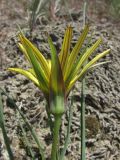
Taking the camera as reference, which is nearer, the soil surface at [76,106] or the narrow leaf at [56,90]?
the narrow leaf at [56,90]

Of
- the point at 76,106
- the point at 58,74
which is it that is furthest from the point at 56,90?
the point at 76,106

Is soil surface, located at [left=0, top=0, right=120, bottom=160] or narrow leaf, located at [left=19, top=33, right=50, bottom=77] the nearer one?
narrow leaf, located at [left=19, top=33, right=50, bottom=77]

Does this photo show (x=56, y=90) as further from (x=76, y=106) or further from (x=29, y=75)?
(x=76, y=106)

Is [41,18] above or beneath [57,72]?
above

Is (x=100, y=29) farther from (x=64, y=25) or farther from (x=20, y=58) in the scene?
(x=20, y=58)

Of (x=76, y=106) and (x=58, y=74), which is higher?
(x=58, y=74)

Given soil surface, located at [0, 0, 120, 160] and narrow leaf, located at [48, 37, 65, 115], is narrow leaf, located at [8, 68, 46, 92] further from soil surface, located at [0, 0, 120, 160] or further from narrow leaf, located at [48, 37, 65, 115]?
soil surface, located at [0, 0, 120, 160]

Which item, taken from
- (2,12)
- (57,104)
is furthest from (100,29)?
(57,104)

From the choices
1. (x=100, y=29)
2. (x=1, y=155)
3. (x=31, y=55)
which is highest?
(x=100, y=29)

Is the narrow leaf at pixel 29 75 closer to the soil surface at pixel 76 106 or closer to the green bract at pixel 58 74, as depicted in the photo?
the green bract at pixel 58 74

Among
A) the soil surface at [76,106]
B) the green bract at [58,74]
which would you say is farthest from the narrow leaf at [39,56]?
the soil surface at [76,106]

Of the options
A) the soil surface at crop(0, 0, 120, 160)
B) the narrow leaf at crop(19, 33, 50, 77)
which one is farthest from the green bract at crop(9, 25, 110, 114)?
the soil surface at crop(0, 0, 120, 160)
